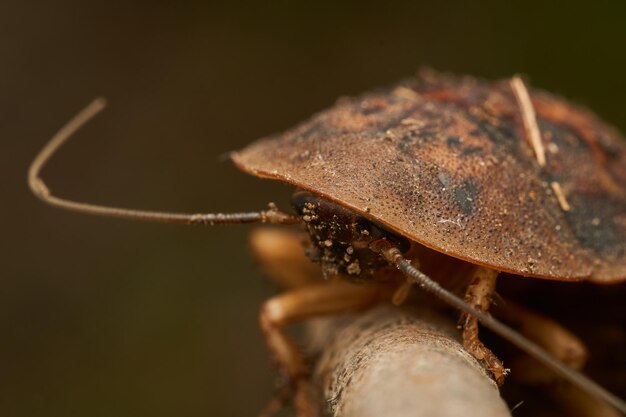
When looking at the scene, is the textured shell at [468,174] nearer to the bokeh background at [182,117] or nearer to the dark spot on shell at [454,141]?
the dark spot on shell at [454,141]

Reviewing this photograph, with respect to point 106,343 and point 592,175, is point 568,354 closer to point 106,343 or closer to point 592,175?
point 592,175

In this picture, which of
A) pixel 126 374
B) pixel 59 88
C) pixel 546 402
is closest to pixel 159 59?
pixel 59 88

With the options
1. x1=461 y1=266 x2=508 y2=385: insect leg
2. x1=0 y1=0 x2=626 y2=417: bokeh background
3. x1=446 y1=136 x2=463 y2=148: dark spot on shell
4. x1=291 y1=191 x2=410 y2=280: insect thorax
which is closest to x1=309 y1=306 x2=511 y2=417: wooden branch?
x1=461 y1=266 x2=508 y2=385: insect leg

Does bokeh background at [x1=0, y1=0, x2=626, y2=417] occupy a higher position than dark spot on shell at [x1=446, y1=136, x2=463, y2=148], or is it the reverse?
dark spot on shell at [x1=446, y1=136, x2=463, y2=148]

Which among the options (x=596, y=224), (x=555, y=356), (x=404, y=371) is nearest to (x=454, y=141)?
(x=596, y=224)

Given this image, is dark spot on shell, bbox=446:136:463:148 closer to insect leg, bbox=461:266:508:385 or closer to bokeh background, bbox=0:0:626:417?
insect leg, bbox=461:266:508:385

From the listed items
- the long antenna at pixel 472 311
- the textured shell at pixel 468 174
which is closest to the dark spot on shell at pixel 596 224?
the textured shell at pixel 468 174
